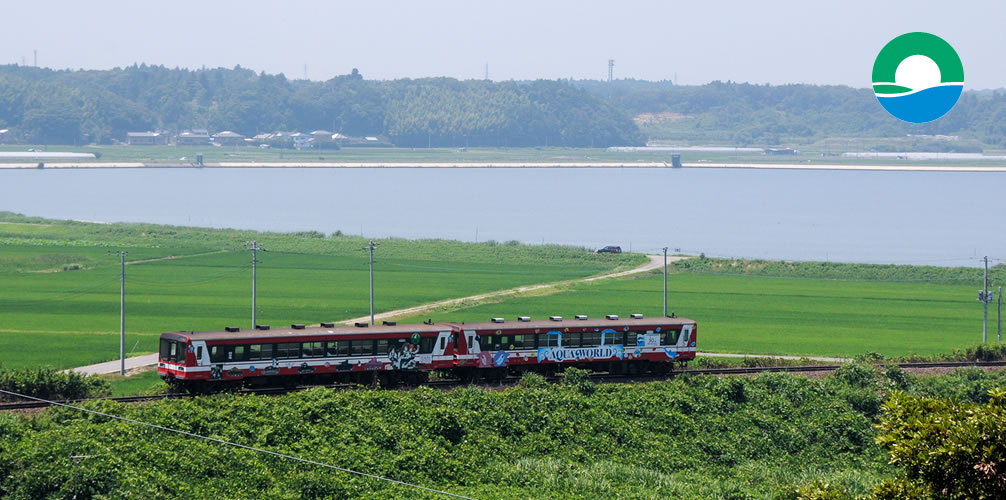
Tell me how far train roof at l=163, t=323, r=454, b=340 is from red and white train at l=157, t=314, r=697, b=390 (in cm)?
4

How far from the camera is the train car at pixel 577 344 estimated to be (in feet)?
169

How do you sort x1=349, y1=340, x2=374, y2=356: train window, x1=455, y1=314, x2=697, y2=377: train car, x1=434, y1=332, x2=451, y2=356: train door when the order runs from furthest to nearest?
1. x1=455, y1=314, x2=697, y2=377: train car
2. x1=434, y1=332, x2=451, y2=356: train door
3. x1=349, y1=340, x2=374, y2=356: train window

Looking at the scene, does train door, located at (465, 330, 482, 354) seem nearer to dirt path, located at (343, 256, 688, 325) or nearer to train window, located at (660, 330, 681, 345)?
train window, located at (660, 330, 681, 345)

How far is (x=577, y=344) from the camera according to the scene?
175ft

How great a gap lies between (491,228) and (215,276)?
96.3 m

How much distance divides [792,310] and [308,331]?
153 feet

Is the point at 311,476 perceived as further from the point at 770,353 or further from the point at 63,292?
the point at 63,292

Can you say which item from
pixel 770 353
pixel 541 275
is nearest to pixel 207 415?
pixel 770 353

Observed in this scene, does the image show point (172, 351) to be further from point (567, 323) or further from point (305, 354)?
point (567, 323)

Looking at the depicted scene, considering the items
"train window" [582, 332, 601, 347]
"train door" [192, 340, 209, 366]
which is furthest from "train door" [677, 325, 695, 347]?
"train door" [192, 340, 209, 366]

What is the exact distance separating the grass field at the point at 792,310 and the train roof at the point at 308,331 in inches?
853

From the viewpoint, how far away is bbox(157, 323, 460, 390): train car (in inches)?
1810

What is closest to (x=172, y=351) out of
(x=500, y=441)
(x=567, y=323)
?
(x=500, y=441)

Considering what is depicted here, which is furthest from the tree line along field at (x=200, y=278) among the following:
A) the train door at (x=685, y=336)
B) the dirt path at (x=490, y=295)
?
the train door at (x=685, y=336)
